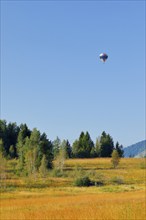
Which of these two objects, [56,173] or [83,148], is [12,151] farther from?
[83,148]

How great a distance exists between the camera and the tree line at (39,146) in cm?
7745

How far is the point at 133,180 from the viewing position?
72875mm

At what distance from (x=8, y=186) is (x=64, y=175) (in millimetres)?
20018

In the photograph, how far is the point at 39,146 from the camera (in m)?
80.4

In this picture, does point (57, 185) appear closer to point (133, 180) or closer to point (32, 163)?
point (32, 163)

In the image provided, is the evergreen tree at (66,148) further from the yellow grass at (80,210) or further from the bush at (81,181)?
the yellow grass at (80,210)

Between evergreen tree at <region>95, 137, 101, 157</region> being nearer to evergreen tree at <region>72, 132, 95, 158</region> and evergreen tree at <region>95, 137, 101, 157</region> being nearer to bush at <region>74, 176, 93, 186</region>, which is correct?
evergreen tree at <region>72, 132, 95, 158</region>

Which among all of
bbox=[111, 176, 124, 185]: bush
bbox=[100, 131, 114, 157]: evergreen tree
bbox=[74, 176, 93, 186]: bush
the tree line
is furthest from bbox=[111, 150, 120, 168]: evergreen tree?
bbox=[100, 131, 114, 157]: evergreen tree

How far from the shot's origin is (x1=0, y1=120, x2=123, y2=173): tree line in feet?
254

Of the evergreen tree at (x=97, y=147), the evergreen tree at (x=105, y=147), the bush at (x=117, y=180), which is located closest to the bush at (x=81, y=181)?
the bush at (x=117, y=180)

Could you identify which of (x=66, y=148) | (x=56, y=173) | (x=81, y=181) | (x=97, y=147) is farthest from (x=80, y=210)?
(x=97, y=147)

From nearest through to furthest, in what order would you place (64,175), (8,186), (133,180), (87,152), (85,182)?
(8,186) < (85,182) < (133,180) < (64,175) < (87,152)

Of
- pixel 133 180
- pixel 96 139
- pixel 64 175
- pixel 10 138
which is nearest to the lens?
pixel 133 180

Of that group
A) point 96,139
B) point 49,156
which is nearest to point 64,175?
point 49,156
